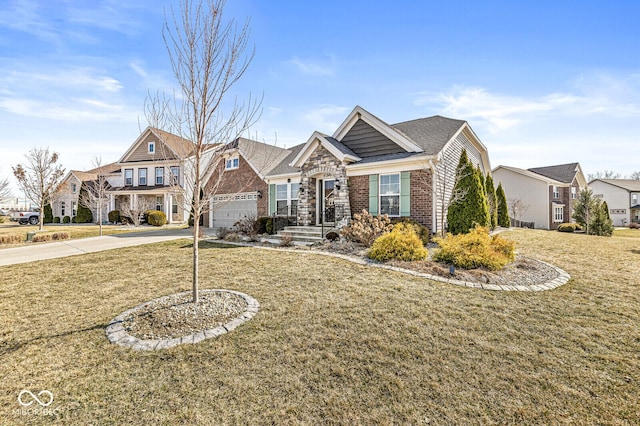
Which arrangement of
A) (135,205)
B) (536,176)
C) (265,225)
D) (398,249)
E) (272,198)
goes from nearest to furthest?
(398,249) < (265,225) < (272,198) < (135,205) < (536,176)

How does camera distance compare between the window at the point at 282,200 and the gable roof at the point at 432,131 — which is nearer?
Answer: the gable roof at the point at 432,131

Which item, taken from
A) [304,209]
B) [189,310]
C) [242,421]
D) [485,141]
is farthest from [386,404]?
[485,141]

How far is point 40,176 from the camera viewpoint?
18812mm

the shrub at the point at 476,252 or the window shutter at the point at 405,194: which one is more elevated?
the window shutter at the point at 405,194

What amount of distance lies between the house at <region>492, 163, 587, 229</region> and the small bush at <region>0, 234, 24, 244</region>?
3533cm

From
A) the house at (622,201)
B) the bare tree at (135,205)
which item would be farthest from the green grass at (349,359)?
the house at (622,201)

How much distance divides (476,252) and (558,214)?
29.6m

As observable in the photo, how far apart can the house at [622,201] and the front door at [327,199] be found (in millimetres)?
44136

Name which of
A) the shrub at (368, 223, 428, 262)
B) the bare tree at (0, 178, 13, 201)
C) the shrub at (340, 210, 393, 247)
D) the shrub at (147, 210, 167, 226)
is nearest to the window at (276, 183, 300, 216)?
the shrub at (340, 210, 393, 247)

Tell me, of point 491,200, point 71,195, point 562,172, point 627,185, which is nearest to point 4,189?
point 71,195

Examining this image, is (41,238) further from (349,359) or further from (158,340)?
(349,359)

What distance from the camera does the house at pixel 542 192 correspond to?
2766 centimetres

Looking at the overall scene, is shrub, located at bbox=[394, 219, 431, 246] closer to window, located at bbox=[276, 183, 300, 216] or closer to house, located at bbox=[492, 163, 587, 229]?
window, located at bbox=[276, 183, 300, 216]

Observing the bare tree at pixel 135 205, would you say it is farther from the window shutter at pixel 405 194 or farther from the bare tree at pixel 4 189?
the window shutter at pixel 405 194
